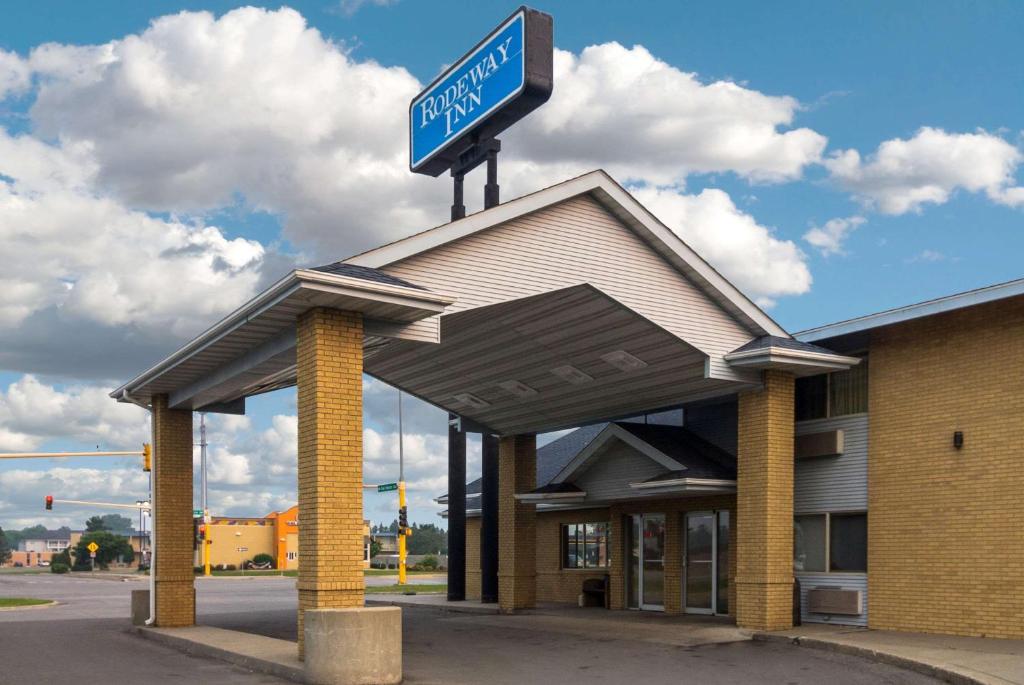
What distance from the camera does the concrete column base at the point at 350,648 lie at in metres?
13.2

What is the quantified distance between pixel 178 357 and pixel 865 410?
11750 mm

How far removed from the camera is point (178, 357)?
18594mm

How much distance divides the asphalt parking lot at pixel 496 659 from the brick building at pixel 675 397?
1.81m

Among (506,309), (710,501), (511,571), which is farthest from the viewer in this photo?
(511,571)

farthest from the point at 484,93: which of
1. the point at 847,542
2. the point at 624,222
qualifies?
the point at 847,542

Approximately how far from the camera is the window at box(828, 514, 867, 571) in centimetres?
2023

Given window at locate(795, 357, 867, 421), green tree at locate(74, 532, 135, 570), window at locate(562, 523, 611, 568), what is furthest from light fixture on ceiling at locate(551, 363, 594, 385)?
green tree at locate(74, 532, 135, 570)

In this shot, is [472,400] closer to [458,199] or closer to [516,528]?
[516,528]

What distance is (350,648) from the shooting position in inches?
522

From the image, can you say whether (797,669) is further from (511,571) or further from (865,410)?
(511,571)

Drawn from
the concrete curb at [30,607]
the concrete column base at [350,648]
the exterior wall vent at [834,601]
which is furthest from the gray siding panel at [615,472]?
the concrete curb at [30,607]

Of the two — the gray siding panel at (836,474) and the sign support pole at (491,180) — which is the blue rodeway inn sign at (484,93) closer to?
the sign support pole at (491,180)

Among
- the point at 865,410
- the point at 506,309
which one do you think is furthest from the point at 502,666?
the point at 865,410

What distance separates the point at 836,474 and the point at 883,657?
5.55 m
